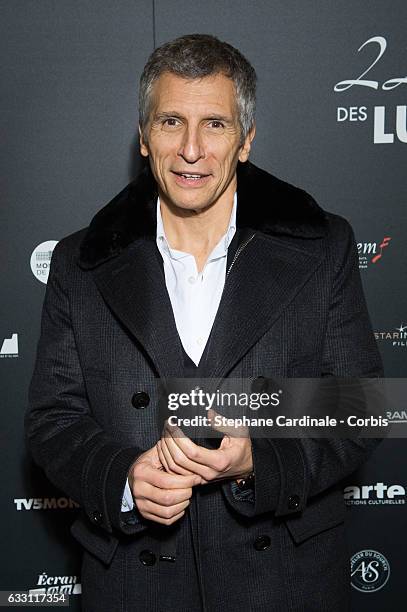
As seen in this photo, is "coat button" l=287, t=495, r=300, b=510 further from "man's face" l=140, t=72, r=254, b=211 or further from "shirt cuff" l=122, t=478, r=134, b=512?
"man's face" l=140, t=72, r=254, b=211

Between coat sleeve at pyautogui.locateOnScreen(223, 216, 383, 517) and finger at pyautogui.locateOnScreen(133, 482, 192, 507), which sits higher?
coat sleeve at pyautogui.locateOnScreen(223, 216, 383, 517)

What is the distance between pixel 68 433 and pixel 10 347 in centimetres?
77

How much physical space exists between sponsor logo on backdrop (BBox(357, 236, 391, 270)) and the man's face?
2.29 ft

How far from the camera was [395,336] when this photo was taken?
1932 millimetres

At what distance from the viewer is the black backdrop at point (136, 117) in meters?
1.82

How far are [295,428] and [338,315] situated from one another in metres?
0.20

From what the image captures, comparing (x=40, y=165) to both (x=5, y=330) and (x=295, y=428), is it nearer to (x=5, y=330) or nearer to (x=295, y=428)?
(x=5, y=330)

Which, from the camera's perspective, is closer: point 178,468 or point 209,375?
point 178,468

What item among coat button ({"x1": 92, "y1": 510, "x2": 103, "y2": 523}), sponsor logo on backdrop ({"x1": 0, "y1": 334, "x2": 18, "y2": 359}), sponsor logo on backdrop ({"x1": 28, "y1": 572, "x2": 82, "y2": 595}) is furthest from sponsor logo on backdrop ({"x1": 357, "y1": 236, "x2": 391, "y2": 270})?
sponsor logo on backdrop ({"x1": 28, "y1": 572, "x2": 82, "y2": 595})

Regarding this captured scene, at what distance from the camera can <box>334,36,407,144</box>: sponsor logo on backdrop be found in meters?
1.83

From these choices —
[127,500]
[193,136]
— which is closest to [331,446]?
[127,500]

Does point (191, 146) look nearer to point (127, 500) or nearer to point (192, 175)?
point (192, 175)

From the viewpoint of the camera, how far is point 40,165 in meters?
1.89

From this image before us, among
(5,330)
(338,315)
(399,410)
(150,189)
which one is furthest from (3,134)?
(399,410)
